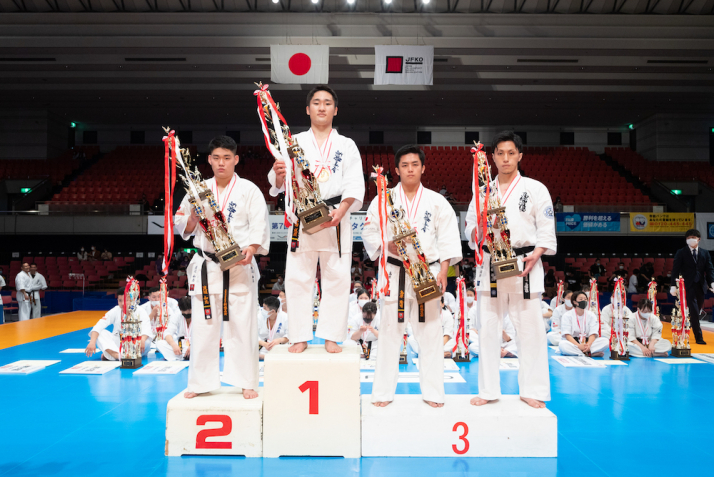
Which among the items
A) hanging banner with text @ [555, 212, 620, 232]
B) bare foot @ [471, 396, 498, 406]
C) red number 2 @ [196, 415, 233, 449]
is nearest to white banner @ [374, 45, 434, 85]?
hanging banner with text @ [555, 212, 620, 232]

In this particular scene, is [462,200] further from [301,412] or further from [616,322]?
[301,412]

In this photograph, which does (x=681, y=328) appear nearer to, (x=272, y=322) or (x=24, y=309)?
(x=272, y=322)

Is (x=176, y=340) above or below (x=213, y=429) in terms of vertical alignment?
below

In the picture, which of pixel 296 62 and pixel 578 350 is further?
pixel 296 62

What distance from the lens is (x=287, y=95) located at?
18.5 meters

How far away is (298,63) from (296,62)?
0.06 meters

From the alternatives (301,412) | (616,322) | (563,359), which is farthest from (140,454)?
(616,322)

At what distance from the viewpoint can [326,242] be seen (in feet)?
12.2

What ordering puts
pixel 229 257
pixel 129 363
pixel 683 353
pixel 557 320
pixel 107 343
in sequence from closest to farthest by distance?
pixel 229 257 < pixel 129 363 < pixel 107 343 < pixel 683 353 < pixel 557 320

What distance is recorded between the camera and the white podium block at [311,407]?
3.52 m

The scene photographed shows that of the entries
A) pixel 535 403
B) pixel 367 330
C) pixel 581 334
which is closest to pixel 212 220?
pixel 535 403

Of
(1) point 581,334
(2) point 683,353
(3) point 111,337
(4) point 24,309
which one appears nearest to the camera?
(3) point 111,337

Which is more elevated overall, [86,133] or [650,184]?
[86,133]

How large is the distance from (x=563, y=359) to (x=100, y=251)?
1508cm
